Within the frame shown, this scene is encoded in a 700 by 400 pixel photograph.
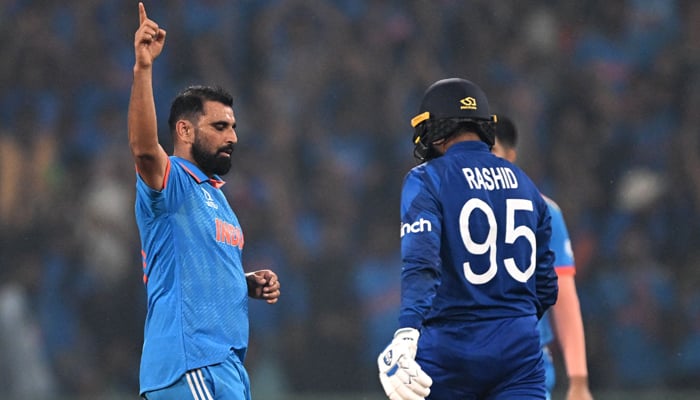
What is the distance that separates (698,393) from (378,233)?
352cm

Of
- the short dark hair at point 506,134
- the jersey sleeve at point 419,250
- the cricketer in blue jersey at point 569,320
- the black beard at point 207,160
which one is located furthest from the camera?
the short dark hair at point 506,134

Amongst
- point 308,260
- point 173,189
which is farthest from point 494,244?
point 308,260

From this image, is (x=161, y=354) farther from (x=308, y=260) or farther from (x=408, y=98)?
(x=408, y=98)

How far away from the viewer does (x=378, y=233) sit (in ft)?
37.7

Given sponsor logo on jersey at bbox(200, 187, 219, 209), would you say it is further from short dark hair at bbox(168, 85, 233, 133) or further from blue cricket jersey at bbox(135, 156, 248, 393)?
short dark hair at bbox(168, 85, 233, 133)

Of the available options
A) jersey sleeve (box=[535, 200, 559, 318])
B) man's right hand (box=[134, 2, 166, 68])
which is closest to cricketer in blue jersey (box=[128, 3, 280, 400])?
man's right hand (box=[134, 2, 166, 68])

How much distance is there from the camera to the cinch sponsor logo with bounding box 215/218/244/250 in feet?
16.9

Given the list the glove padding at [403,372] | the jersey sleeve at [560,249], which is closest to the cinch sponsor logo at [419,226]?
the glove padding at [403,372]

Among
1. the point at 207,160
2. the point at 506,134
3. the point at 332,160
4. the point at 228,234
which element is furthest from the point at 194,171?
the point at 332,160

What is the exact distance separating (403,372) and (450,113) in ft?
4.18

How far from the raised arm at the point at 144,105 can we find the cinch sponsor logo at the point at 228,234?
53 cm

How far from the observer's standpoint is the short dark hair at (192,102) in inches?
211

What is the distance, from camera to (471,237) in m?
4.80

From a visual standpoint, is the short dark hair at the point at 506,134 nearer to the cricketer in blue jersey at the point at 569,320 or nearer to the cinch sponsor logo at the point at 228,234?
the cricketer in blue jersey at the point at 569,320
